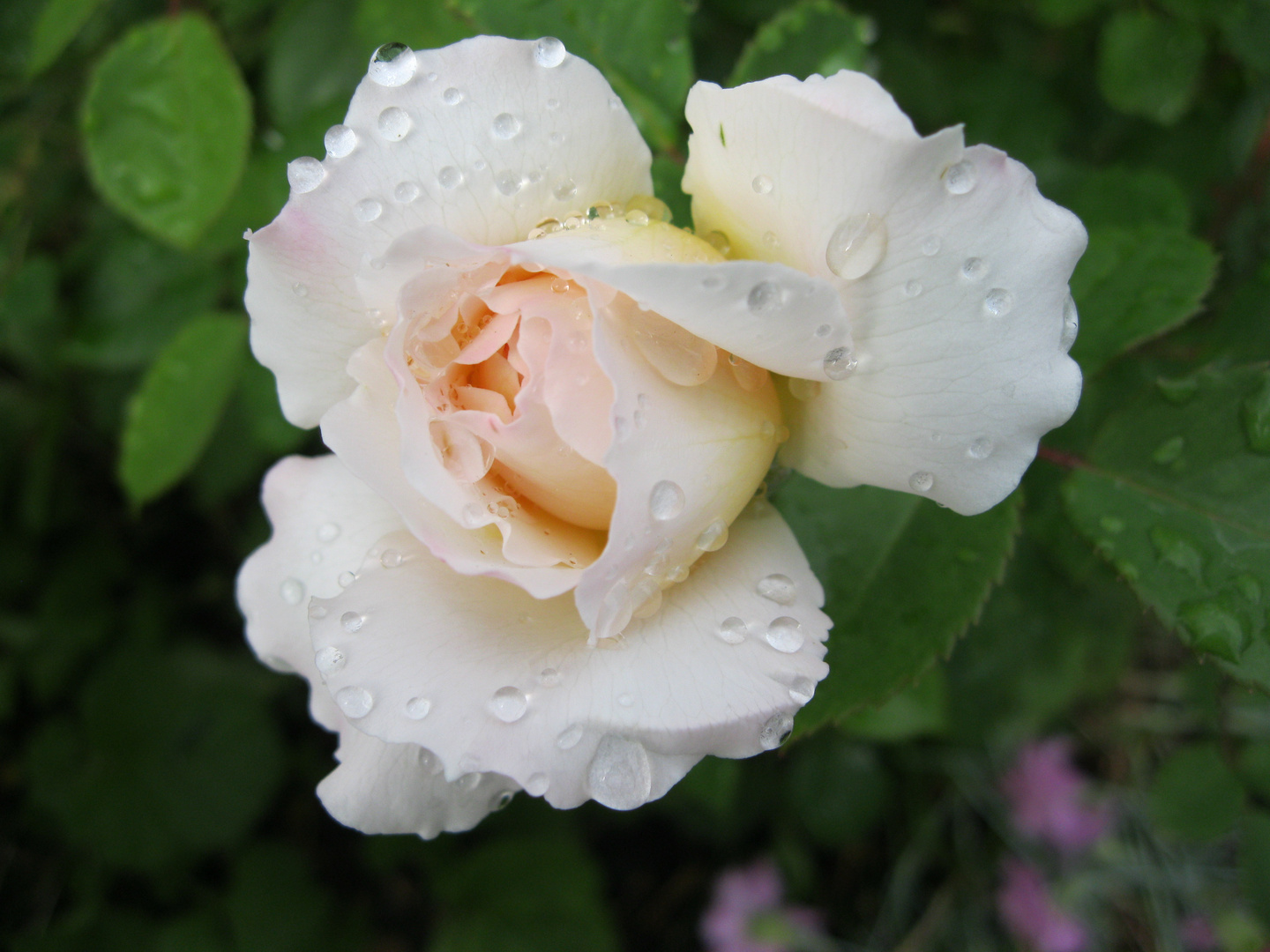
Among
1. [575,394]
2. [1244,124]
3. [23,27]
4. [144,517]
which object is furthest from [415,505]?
[144,517]

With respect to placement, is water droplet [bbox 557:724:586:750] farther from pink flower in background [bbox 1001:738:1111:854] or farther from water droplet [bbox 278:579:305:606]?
pink flower in background [bbox 1001:738:1111:854]

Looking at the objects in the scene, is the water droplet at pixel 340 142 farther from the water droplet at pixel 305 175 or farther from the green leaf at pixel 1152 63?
the green leaf at pixel 1152 63

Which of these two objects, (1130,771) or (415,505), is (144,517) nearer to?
(415,505)

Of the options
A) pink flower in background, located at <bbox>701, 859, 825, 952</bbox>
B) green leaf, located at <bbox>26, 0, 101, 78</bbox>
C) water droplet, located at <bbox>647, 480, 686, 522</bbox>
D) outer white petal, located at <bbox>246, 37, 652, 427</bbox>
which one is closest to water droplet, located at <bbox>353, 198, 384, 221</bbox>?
outer white petal, located at <bbox>246, 37, 652, 427</bbox>

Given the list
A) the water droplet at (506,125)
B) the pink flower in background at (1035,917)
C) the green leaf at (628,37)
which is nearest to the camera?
the water droplet at (506,125)

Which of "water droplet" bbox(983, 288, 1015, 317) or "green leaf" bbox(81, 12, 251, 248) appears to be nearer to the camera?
"water droplet" bbox(983, 288, 1015, 317)

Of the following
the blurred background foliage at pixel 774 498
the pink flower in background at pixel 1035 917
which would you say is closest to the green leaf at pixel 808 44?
the blurred background foliage at pixel 774 498
